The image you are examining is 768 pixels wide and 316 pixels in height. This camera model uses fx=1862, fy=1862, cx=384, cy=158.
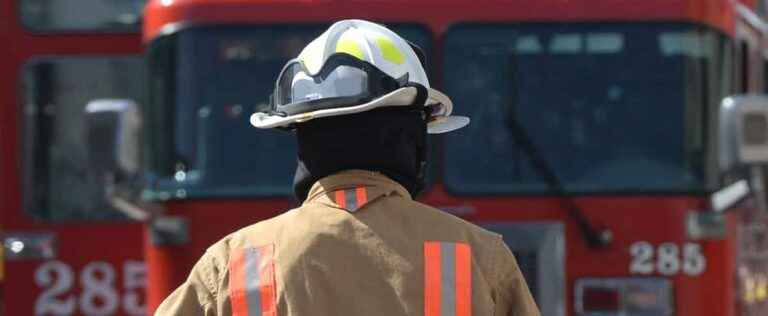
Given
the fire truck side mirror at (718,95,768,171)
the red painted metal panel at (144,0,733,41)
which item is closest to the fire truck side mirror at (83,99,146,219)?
the red painted metal panel at (144,0,733,41)

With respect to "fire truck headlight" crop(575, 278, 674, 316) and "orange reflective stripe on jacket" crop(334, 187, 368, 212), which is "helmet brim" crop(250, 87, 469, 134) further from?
"fire truck headlight" crop(575, 278, 674, 316)

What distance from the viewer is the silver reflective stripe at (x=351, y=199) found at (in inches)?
119

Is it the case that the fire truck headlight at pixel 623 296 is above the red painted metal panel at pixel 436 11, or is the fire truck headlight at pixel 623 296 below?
below

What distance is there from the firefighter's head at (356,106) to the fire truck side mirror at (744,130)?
3887 millimetres

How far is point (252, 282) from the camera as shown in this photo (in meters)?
2.98

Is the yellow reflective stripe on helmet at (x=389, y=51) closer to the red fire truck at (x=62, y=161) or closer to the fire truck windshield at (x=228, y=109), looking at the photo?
the fire truck windshield at (x=228, y=109)

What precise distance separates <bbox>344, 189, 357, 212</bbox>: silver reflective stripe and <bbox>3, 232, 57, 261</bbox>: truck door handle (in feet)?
20.3

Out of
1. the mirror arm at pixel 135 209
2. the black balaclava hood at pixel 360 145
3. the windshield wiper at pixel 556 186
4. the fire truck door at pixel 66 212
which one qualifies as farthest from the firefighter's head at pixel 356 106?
the fire truck door at pixel 66 212

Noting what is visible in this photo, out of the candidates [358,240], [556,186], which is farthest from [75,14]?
[358,240]

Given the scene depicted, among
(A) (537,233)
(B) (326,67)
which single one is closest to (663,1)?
(A) (537,233)

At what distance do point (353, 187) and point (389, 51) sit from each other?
290mm

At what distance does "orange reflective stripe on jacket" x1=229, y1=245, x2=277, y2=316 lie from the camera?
2.97m

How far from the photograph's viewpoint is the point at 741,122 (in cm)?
702

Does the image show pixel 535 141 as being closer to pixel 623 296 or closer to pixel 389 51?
pixel 623 296
